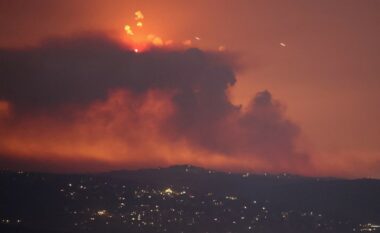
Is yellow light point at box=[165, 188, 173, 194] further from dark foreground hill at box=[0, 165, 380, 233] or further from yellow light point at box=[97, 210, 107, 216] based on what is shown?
yellow light point at box=[97, 210, 107, 216]

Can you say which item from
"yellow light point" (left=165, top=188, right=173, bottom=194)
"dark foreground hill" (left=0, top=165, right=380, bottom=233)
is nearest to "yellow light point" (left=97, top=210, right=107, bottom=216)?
"dark foreground hill" (left=0, top=165, right=380, bottom=233)

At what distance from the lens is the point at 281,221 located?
543 feet

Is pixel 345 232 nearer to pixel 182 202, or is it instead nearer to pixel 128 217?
pixel 182 202

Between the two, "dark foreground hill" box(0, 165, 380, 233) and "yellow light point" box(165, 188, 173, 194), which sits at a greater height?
"yellow light point" box(165, 188, 173, 194)

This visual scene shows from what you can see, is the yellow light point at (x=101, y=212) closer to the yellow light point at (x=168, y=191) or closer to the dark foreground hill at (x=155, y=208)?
the dark foreground hill at (x=155, y=208)

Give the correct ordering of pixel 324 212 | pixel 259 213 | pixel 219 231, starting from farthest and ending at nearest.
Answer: pixel 324 212, pixel 259 213, pixel 219 231

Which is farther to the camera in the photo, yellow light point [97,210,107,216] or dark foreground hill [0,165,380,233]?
yellow light point [97,210,107,216]

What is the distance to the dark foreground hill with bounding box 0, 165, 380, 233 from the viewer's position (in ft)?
476

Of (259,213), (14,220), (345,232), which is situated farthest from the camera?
(259,213)

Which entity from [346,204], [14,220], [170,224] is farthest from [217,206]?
[14,220]

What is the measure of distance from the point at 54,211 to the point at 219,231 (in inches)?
1513

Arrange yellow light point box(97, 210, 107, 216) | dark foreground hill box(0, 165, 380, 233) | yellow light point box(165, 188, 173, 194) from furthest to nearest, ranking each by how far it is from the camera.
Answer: yellow light point box(165, 188, 173, 194) < yellow light point box(97, 210, 107, 216) < dark foreground hill box(0, 165, 380, 233)

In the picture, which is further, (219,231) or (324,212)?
(324,212)

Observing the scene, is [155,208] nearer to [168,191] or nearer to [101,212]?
[101,212]
